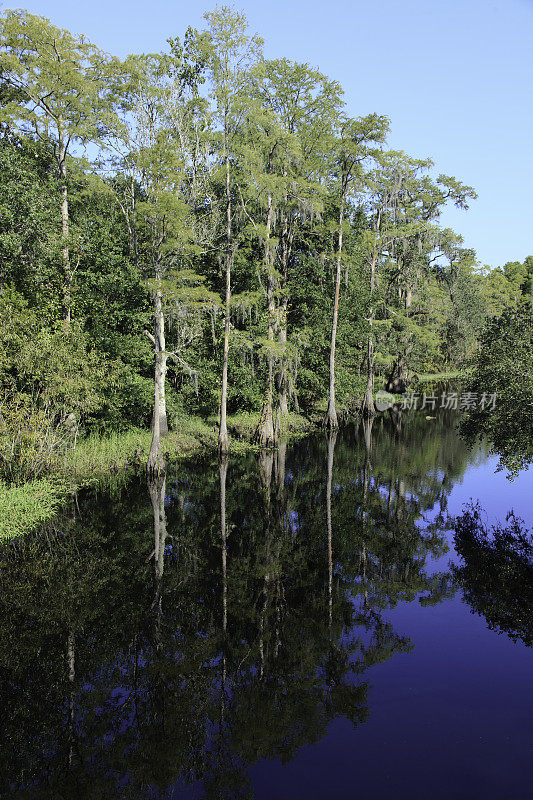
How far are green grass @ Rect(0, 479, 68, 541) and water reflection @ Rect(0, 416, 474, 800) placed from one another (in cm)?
70

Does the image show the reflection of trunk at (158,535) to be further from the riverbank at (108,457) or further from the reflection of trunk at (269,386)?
the reflection of trunk at (269,386)

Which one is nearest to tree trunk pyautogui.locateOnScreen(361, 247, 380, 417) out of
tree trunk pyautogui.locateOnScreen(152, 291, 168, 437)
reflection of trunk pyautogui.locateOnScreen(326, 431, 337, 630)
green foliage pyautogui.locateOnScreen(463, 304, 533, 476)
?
reflection of trunk pyautogui.locateOnScreen(326, 431, 337, 630)

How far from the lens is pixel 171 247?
2472 centimetres

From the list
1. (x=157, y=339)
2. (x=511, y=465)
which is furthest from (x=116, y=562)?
(x=157, y=339)

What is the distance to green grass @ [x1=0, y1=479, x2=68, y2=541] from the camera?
17.1 meters

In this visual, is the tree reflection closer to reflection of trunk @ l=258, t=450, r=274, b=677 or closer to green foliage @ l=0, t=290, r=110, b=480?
reflection of trunk @ l=258, t=450, r=274, b=677

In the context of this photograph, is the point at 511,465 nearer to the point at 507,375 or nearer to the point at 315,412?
the point at 507,375

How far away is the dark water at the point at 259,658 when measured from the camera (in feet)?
27.5

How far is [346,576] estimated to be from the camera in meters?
15.1

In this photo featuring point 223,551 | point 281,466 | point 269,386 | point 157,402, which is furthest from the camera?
point 269,386

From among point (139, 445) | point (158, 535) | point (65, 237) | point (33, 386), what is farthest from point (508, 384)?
point (65, 237)

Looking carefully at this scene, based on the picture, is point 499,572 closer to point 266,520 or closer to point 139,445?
point 266,520

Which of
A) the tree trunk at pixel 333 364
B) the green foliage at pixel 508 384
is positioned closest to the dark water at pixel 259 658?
the green foliage at pixel 508 384

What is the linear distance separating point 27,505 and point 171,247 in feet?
43.2
